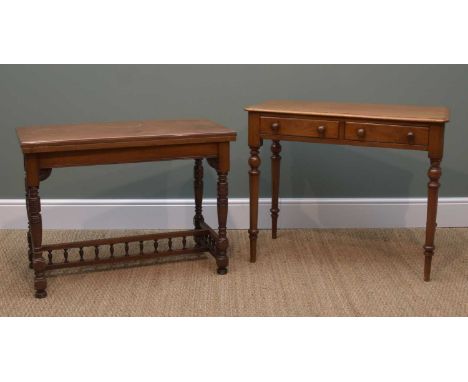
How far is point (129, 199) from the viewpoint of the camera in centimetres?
457

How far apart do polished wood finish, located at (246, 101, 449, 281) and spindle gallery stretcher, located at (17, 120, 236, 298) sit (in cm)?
24

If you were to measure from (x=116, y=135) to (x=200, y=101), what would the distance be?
41.5 inches

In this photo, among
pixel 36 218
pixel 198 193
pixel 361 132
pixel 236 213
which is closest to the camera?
pixel 36 218

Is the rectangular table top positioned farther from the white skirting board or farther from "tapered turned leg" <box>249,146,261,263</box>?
the white skirting board

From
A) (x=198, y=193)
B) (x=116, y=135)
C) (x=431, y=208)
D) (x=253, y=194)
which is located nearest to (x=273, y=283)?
(x=253, y=194)

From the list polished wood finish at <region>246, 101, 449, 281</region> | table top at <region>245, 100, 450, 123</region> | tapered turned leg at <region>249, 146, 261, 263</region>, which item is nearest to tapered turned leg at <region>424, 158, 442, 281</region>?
polished wood finish at <region>246, 101, 449, 281</region>

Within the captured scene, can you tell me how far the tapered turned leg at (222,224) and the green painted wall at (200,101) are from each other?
0.77 meters

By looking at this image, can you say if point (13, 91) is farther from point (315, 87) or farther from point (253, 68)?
point (315, 87)

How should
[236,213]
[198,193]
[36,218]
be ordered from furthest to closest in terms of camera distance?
[236,213]
[198,193]
[36,218]

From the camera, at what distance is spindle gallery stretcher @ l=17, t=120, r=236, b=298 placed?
340cm

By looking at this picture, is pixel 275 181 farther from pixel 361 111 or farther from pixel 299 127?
pixel 361 111

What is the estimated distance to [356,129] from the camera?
363 centimetres

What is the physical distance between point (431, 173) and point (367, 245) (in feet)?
2.83

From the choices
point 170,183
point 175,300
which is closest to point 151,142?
point 175,300
